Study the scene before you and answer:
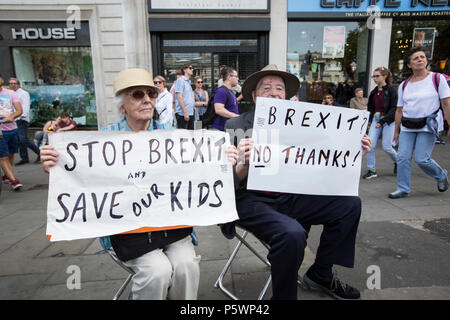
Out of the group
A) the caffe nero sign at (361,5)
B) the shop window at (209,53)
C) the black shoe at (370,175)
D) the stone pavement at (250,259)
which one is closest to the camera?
the stone pavement at (250,259)

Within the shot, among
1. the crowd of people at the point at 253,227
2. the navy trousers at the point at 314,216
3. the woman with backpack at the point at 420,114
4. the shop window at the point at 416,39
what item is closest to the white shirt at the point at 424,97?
the woman with backpack at the point at 420,114

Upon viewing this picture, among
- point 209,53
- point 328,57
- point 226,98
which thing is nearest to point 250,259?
point 226,98

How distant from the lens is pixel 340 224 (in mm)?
2109

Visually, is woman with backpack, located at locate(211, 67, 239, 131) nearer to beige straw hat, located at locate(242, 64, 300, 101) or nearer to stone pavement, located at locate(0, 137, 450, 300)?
stone pavement, located at locate(0, 137, 450, 300)

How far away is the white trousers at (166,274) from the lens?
163 centimetres

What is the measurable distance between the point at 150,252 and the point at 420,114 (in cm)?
383

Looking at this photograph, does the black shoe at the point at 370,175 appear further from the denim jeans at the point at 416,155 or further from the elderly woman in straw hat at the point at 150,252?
the elderly woman in straw hat at the point at 150,252

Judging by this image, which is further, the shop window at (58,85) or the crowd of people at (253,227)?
the shop window at (58,85)

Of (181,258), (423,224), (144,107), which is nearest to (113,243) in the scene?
(181,258)

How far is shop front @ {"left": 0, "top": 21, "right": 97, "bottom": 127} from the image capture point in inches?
355

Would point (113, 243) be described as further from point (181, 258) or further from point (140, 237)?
point (181, 258)

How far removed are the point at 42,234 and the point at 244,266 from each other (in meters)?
2.33

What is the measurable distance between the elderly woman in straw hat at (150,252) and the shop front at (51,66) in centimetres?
863

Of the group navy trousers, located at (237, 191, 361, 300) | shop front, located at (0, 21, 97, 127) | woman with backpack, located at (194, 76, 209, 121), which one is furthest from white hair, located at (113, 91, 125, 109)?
shop front, located at (0, 21, 97, 127)
